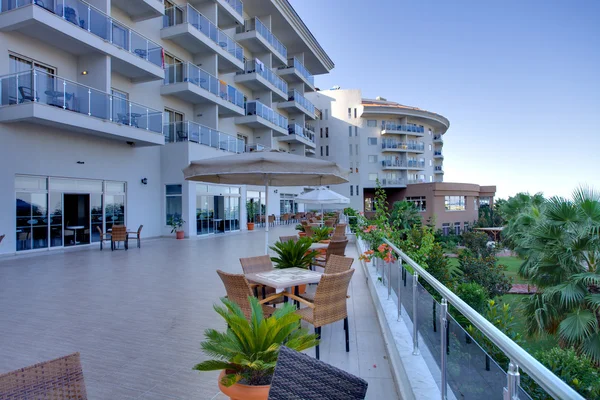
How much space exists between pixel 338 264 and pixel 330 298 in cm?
137

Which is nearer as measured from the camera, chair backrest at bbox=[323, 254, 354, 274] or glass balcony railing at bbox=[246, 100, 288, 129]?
chair backrest at bbox=[323, 254, 354, 274]

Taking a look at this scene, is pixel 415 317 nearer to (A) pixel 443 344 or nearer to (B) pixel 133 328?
(A) pixel 443 344

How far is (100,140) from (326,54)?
92.0 feet

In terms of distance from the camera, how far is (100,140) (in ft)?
48.8

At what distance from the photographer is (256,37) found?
25.6m

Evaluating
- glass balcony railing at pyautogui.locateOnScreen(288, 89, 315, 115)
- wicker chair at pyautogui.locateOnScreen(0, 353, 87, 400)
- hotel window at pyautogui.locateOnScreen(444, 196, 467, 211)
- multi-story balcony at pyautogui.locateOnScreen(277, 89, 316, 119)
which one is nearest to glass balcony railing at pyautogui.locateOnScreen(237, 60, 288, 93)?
multi-story balcony at pyautogui.locateOnScreen(277, 89, 316, 119)

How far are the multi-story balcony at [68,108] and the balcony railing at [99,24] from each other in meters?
2.17

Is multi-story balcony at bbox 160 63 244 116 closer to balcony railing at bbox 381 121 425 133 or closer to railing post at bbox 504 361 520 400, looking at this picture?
railing post at bbox 504 361 520 400

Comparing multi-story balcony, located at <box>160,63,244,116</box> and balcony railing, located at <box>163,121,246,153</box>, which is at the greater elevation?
multi-story balcony, located at <box>160,63,244,116</box>

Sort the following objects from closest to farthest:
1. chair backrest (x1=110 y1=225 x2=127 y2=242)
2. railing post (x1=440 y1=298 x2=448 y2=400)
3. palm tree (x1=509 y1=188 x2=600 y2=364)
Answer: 1. railing post (x1=440 y1=298 x2=448 y2=400)
2. palm tree (x1=509 y1=188 x2=600 y2=364)
3. chair backrest (x1=110 y1=225 x2=127 y2=242)

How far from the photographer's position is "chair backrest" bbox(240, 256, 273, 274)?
197 inches

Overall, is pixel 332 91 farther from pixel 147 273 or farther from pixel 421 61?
pixel 147 273

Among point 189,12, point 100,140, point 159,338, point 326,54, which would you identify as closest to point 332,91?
point 326,54

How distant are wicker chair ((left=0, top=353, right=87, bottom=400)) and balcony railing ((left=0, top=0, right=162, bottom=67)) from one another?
1347 centimetres
